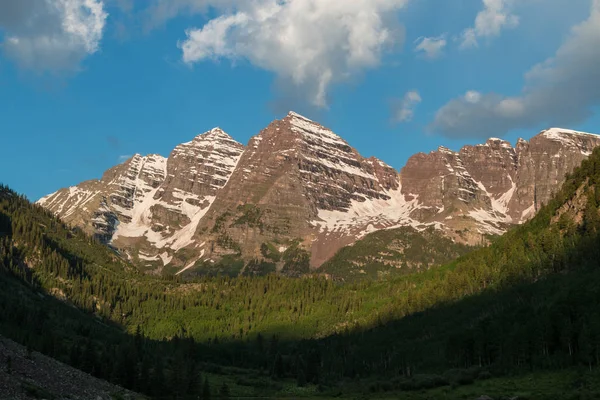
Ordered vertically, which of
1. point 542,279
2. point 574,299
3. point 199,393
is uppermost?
point 542,279

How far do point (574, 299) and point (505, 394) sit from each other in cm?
5338

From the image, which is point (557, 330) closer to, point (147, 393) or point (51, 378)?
point (147, 393)

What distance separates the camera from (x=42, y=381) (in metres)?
77.5

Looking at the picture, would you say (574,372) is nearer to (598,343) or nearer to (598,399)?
(598,343)

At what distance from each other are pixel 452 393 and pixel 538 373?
19184mm

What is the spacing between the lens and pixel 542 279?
19938 cm

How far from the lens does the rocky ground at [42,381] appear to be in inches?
2731

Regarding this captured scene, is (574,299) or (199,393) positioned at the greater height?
(574,299)

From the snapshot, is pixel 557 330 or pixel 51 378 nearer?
pixel 51 378

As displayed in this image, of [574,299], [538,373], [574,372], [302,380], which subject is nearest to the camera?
[574,372]

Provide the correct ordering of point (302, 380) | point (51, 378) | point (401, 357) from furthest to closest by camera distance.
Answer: point (401, 357) → point (302, 380) → point (51, 378)

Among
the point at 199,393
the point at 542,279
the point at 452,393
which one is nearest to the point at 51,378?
the point at 199,393

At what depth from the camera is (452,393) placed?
10669 cm

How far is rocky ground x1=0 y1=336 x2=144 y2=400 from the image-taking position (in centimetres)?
6938
